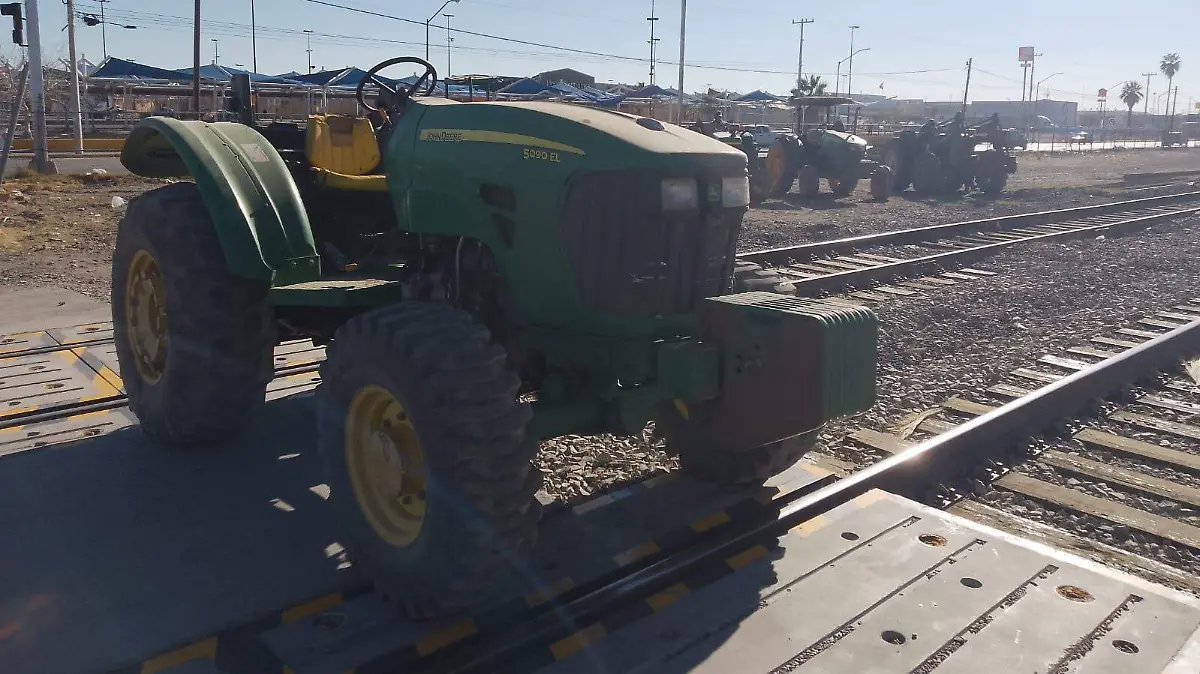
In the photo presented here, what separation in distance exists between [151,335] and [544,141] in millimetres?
2742

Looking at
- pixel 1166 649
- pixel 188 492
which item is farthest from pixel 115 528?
pixel 1166 649

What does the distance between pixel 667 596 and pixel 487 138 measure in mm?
1850

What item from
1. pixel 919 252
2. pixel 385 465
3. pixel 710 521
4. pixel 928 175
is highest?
pixel 928 175

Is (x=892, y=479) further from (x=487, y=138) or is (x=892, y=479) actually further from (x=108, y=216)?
(x=108, y=216)

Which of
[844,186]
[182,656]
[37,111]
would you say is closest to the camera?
[182,656]

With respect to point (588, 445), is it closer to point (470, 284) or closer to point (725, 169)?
point (470, 284)

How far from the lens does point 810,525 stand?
440 cm

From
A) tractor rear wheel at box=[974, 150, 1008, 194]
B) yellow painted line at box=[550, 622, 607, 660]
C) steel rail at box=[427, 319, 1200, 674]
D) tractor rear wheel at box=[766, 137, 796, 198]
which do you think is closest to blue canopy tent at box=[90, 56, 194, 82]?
tractor rear wheel at box=[766, 137, 796, 198]

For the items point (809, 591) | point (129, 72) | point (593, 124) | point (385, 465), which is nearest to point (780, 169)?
point (593, 124)

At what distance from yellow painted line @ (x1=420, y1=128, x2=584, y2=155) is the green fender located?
89 cm

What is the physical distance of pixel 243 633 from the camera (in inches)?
134

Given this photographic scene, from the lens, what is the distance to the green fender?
446 cm

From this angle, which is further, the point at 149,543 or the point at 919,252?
the point at 919,252

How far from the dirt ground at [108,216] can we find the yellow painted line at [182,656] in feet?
21.6
